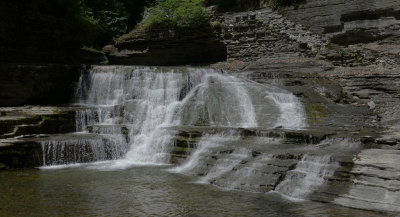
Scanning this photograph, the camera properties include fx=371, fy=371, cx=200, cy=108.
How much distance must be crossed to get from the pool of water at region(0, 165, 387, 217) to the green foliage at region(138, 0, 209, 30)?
13818mm

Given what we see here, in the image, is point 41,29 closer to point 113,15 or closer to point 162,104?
point 162,104

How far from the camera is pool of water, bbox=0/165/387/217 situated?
5.37 m

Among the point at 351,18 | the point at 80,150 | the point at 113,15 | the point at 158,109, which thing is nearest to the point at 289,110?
the point at 158,109

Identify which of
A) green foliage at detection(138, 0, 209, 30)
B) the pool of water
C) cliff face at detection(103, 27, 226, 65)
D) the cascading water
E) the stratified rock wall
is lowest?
the pool of water

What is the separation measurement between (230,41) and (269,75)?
21.2 ft

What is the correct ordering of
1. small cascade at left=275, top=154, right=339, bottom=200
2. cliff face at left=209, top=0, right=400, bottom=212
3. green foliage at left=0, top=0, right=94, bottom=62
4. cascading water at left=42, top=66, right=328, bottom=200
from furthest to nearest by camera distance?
green foliage at left=0, top=0, right=94, bottom=62, cascading water at left=42, top=66, right=328, bottom=200, cliff face at left=209, top=0, right=400, bottom=212, small cascade at left=275, top=154, right=339, bottom=200

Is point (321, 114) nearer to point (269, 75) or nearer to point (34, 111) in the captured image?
point (269, 75)

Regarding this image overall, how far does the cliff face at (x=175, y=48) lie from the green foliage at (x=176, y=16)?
0.40m

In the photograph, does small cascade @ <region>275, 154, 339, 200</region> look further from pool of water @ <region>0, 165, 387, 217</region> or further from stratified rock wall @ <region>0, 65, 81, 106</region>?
stratified rock wall @ <region>0, 65, 81, 106</region>

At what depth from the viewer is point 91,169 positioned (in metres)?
8.61

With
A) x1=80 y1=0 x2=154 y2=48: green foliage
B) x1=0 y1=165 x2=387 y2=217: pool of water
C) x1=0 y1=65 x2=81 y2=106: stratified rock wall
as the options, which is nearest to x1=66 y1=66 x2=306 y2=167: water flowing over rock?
x1=0 y1=65 x2=81 y2=106: stratified rock wall

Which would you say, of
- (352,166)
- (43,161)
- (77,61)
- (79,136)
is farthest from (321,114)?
(77,61)

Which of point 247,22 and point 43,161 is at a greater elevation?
point 247,22

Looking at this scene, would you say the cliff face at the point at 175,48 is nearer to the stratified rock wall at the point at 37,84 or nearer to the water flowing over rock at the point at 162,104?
the water flowing over rock at the point at 162,104
